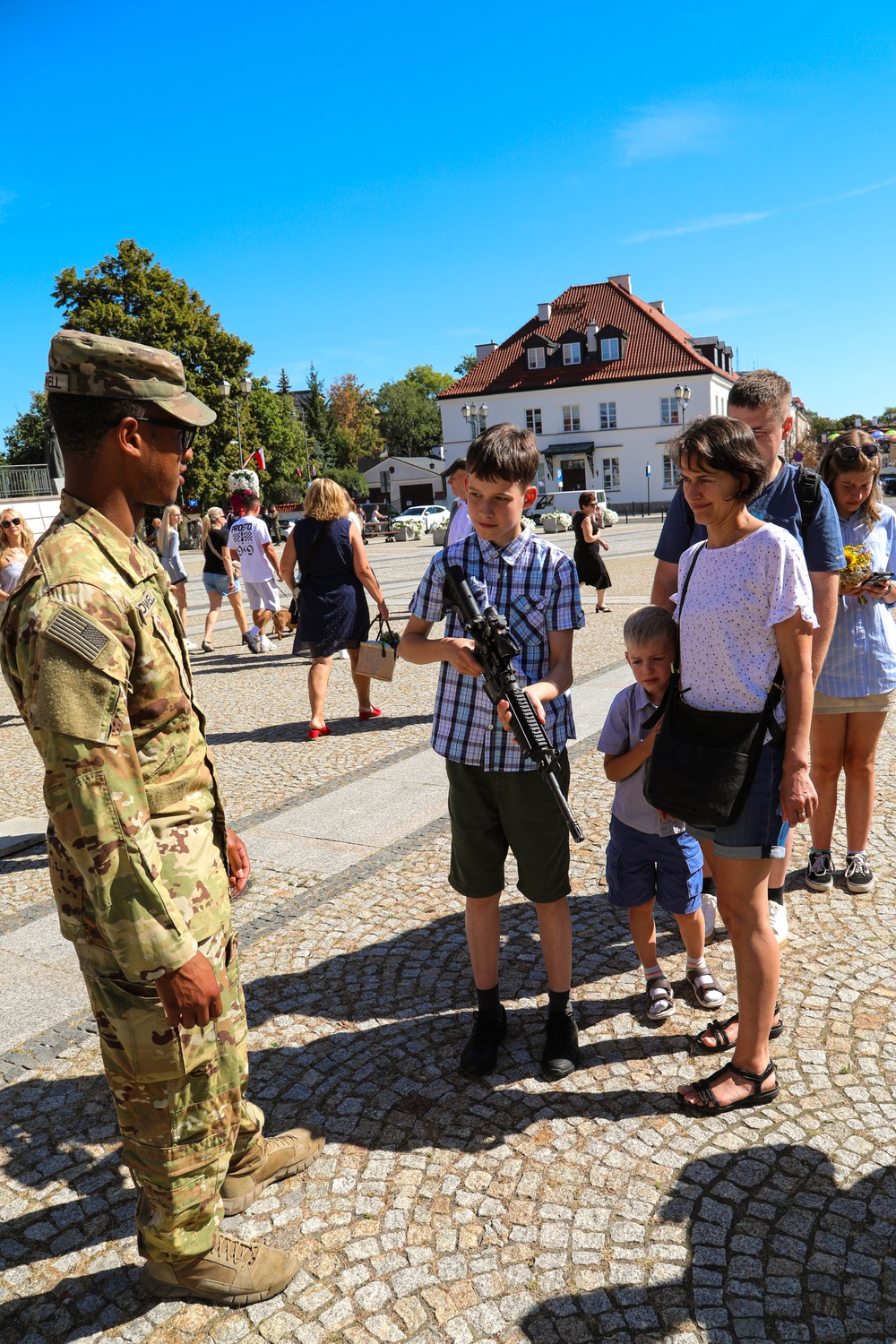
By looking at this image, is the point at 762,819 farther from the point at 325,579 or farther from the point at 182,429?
the point at 325,579

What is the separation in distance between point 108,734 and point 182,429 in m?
0.69

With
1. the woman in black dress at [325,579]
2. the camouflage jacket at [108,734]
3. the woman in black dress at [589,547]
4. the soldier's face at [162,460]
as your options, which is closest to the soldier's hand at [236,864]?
the camouflage jacket at [108,734]

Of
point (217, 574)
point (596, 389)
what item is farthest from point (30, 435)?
point (217, 574)

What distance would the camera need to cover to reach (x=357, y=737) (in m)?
7.52

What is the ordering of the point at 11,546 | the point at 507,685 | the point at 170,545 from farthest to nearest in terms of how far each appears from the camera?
1. the point at 170,545
2. the point at 11,546
3. the point at 507,685

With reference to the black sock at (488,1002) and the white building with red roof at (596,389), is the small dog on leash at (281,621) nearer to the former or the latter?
the black sock at (488,1002)

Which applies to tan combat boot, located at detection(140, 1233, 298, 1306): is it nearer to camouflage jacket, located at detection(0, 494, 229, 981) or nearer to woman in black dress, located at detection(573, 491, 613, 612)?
camouflage jacket, located at detection(0, 494, 229, 981)

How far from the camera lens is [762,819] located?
2625 millimetres

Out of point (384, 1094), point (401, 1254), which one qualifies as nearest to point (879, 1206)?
point (401, 1254)

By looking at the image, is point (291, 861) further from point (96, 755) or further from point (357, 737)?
point (96, 755)

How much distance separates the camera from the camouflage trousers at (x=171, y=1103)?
198 cm

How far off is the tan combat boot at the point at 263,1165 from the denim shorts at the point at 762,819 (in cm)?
147

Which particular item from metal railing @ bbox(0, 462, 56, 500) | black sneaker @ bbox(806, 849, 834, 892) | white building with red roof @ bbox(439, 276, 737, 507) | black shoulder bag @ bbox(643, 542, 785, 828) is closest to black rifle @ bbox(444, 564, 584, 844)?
black shoulder bag @ bbox(643, 542, 785, 828)

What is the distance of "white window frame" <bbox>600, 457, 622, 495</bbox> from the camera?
56062mm
